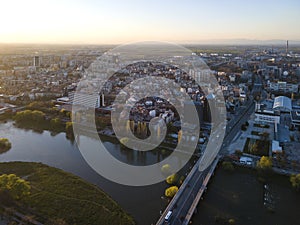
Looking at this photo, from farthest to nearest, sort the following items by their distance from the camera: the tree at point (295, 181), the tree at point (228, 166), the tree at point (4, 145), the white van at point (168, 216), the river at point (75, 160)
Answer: the tree at point (4, 145)
the tree at point (228, 166)
the tree at point (295, 181)
the river at point (75, 160)
the white van at point (168, 216)

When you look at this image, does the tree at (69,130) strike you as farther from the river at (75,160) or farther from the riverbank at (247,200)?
the riverbank at (247,200)

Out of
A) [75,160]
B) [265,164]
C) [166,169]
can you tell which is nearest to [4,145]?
[75,160]

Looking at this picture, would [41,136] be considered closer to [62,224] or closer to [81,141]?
[81,141]

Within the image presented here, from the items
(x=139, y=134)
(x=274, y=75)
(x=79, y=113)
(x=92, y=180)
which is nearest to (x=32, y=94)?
(x=79, y=113)

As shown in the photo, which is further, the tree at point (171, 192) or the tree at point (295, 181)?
the tree at point (295, 181)

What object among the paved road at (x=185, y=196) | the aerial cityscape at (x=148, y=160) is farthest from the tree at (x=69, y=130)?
the paved road at (x=185, y=196)

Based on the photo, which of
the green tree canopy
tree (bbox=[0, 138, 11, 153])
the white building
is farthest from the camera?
the white building

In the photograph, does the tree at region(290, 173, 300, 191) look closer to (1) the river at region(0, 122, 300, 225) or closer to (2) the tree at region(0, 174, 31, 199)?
(1) the river at region(0, 122, 300, 225)

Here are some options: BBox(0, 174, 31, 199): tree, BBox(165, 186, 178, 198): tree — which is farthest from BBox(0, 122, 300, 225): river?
BBox(0, 174, 31, 199): tree
